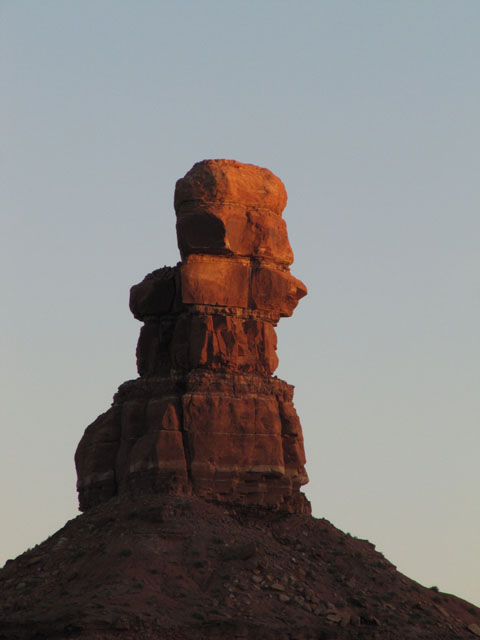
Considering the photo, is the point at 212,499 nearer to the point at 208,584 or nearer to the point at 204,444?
the point at 204,444

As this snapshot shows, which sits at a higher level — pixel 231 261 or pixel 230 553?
pixel 231 261

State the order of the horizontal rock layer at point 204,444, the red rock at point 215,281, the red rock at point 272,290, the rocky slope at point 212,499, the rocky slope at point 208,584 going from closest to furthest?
1. the rocky slope at point 208,584
2. the rocky slope at point 212,499
3. the horizontal rock layer at point 204,444
4. the red rock at point 215,281
5. the red rock at point 272,290

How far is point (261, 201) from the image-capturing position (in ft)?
256

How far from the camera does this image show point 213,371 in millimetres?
75938

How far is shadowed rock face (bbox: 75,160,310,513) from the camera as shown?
74.5 m

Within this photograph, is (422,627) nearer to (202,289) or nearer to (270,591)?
(270,591)

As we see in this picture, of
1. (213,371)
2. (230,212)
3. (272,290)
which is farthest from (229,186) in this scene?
(213,371)

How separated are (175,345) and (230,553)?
10.2 metres

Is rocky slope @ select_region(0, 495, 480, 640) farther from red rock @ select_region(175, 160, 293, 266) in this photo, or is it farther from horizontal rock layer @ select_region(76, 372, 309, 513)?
red rock @ select_region(175, 160, 293, 266)

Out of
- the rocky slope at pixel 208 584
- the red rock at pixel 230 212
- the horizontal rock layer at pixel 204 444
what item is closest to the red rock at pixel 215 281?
the red rock at pixel 230 212

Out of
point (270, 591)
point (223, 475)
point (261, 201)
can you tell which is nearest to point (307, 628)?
point (270, 591)

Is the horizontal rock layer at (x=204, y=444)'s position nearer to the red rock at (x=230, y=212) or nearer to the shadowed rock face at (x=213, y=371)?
the shadowed rock face at (x=213, y=371)

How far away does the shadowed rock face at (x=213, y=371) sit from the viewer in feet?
244

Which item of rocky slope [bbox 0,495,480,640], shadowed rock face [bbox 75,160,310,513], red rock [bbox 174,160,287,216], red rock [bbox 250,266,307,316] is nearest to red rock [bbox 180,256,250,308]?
shadowed rock face [bbox 75,160,310,513]
